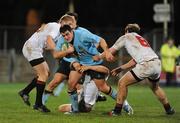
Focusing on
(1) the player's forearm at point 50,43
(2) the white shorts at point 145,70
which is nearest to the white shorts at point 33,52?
(1) the player's forearm at point 50,43

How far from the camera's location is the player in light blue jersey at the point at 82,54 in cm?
1521

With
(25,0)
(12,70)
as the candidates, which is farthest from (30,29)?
(25,0)

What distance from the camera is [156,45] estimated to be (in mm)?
36281

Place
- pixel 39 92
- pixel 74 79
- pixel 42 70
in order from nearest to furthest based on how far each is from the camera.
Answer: pixel 74 79, pixel 39 92, pixel 42 70

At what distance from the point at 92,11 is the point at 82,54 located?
2897cm

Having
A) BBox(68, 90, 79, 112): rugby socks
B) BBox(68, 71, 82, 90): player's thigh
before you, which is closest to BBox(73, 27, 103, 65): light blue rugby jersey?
BBox(68, 71, 82, 90): player's thigh

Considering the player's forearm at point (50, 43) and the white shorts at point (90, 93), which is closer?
the white shorts at point (90, 93)

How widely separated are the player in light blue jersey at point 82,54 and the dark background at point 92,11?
27.9m

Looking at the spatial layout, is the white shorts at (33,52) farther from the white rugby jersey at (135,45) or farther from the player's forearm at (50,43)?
the white rugby jersey at (135,45)

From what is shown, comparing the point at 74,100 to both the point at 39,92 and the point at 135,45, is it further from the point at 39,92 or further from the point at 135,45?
the point at 135,45

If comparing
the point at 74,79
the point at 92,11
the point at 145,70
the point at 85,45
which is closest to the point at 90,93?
the point at 74,79

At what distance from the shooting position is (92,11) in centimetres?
4441

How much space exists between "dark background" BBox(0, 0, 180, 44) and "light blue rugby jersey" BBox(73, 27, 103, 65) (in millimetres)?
28019

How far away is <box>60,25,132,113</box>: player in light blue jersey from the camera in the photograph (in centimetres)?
1521
